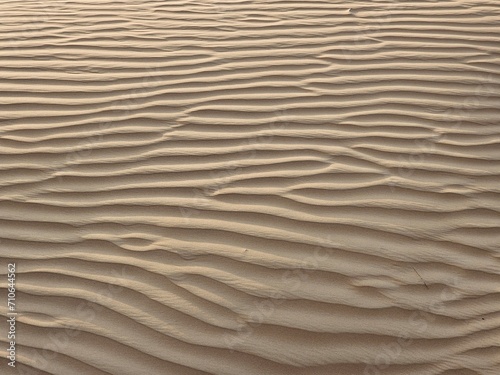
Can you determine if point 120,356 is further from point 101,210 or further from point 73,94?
point 73,94

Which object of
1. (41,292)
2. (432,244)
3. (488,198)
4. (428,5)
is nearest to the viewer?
(41,292)

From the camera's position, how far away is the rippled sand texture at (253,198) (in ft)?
9.32

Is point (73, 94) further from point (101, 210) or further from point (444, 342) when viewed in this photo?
point (444, 342)

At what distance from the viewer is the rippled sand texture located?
284 cm

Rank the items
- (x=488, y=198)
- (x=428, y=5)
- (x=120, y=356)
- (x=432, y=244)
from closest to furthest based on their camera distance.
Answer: (x=120, y=356) < (x=432, y=244) < (x=488, y=198) < (x=428, y=5)

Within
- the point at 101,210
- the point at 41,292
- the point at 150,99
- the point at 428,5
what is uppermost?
the point at 428,5

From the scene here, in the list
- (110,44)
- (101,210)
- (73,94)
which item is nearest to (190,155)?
(101,210)

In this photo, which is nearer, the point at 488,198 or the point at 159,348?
the point at 159,348

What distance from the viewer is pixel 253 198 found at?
3387 mm

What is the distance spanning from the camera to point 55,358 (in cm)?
278

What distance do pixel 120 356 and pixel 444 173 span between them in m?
2.09

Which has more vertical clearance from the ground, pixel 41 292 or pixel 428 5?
pixel 428 5

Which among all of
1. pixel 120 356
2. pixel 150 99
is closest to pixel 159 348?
pixel 120 356

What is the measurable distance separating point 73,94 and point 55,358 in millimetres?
1983
